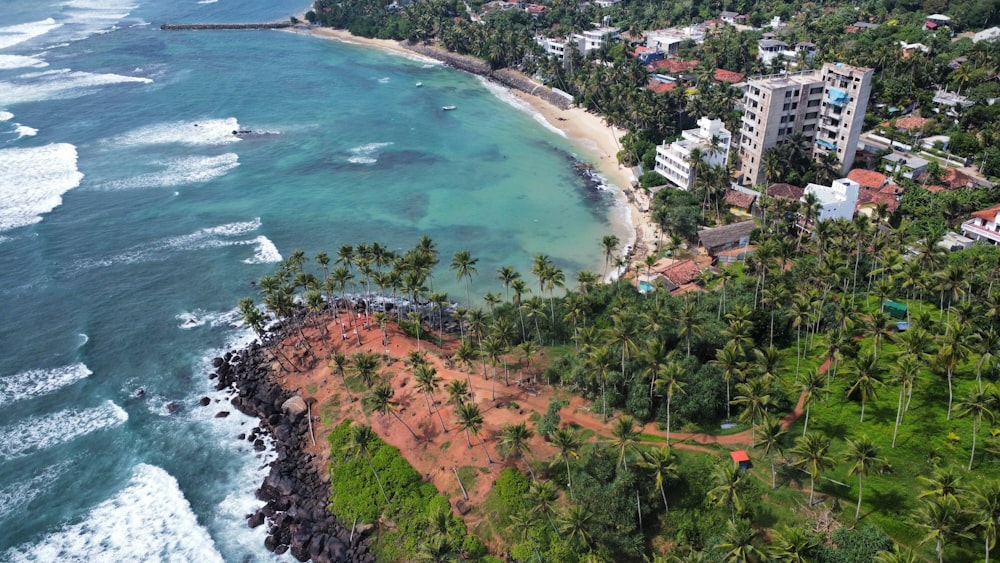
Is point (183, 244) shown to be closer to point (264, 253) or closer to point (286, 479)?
point (264, 253)

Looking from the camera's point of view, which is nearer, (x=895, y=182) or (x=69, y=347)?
(x=69, y=347)

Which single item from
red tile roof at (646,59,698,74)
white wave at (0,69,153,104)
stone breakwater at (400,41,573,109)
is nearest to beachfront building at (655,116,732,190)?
stone breakwater at (400,41,573,109)

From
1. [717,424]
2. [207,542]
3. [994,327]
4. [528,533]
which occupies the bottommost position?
[207,542]

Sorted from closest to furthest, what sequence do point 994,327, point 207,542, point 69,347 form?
point 207,542, point 994,327, point 69,347

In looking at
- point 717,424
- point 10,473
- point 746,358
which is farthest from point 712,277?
point 10,473

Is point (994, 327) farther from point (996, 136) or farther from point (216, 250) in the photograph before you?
point (216, 250)

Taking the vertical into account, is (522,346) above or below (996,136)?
below

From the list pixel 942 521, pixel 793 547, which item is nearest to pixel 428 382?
pixel 793 547

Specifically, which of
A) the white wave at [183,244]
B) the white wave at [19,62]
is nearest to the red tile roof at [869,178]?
the white wave at [183,244]
